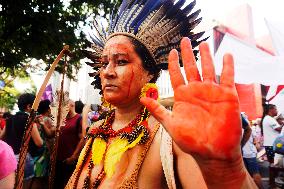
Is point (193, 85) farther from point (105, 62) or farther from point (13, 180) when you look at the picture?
point (13, 180)

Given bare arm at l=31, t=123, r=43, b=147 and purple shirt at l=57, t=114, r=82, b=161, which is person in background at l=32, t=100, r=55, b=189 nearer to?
purple shirt at l=57, t=114, r=82, b=161

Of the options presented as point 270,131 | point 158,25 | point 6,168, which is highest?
point 158,25

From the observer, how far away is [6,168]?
85.2 inches

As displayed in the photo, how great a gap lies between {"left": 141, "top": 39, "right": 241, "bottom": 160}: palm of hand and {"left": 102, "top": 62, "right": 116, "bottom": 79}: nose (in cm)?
85

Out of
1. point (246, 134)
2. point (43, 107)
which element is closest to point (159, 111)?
point (43, 107)

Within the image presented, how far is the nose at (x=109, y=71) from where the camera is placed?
81.1 inches

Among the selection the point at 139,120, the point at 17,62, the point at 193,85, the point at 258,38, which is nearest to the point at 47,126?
the point at 139,120

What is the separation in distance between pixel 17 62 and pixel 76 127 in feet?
23.1

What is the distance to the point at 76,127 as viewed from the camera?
509cm

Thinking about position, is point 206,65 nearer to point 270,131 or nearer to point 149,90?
point 149,90

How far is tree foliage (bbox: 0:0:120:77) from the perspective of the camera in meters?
9.92

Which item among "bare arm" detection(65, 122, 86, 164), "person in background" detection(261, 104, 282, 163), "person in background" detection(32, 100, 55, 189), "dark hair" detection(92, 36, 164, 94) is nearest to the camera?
"dark hair" detection(92, 36, 164, 94)

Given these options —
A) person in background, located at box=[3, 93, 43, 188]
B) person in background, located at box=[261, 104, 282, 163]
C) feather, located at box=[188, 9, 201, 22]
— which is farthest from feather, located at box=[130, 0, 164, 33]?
person in background, located at box=[261, 104, 282, 163]

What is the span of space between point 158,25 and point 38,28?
8901 millimetres
